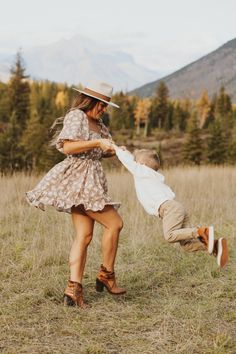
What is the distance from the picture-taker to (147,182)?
4.36 metres

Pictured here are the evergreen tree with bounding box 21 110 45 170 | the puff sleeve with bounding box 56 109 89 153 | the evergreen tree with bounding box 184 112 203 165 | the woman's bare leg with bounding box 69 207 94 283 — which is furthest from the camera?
the evergreen tree with bounding box 184 112 203 165

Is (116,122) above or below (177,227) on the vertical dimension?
above

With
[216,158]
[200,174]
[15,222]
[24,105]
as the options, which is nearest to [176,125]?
[24,105]

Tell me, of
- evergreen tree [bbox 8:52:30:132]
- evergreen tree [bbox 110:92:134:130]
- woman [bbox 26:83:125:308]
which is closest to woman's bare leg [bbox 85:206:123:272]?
woman [bbox 26:83:125:308]

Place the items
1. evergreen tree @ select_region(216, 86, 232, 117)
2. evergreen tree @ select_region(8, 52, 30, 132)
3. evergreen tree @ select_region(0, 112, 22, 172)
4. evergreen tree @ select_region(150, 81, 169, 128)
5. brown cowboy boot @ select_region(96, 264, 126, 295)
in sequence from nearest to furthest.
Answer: brown cowboy boot @ select_region(96, 264, 126, 295)
evergreen tree @ select_region(0, 112, 22, 172)
evergreen tree @ select_region(8, 52, 30, 132)
evergreen tree @ select_region(150, 81, 169, 128)
evergreen tree @ select_region(216, 86, 232, 117)

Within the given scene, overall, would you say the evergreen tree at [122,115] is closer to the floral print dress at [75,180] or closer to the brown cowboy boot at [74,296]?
the floral print dress at [75,180]

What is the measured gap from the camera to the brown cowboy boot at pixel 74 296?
4.50 meters

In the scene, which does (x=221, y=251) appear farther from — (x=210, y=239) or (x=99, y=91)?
(x=99, y=91)

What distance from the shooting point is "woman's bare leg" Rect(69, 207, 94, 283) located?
14.9 feet

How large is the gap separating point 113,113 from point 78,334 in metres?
79.4

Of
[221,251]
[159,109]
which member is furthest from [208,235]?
[159,109]

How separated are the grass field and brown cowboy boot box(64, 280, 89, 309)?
82 mm

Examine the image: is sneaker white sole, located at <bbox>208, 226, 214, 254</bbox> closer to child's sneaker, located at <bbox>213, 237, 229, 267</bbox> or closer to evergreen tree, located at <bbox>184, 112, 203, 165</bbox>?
child's sneaker, located at <bbox>213, 237, 229, 267</bbox>

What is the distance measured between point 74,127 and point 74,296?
132cm
